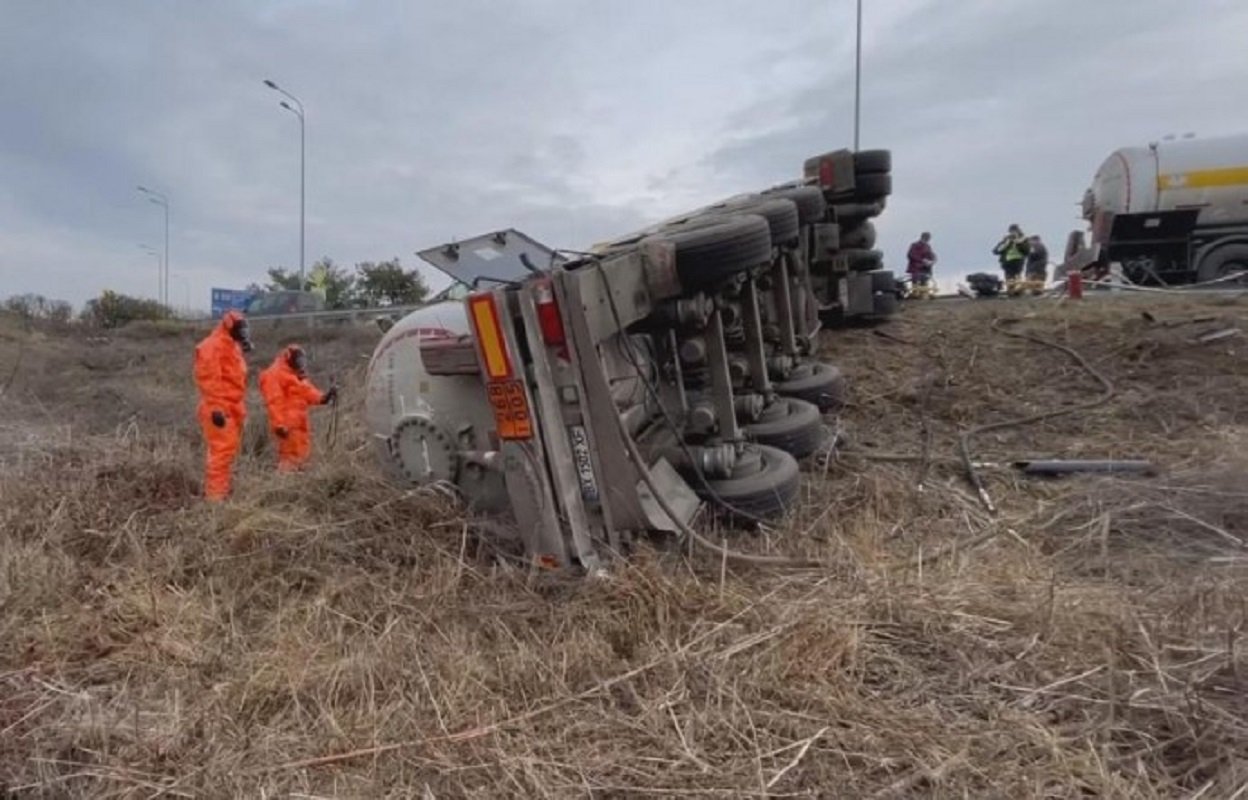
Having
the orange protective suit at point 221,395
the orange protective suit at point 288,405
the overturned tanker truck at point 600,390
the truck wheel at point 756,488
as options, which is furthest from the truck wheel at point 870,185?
the orange protective suit at point 221,395

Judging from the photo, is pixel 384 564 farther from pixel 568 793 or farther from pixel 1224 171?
pixel 1224 171

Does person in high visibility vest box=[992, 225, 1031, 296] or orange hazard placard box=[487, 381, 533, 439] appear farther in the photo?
person in high visibility vest box=[992, 225, 1031, 296]

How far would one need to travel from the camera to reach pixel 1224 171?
14.2 meters

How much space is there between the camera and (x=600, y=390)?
10.4 feet

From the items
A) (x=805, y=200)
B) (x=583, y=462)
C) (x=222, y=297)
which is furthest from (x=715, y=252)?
(x=222, y=297)

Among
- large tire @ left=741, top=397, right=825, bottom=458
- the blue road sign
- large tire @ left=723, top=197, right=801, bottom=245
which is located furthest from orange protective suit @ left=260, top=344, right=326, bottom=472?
the blue road sign

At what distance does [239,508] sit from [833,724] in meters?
2.97

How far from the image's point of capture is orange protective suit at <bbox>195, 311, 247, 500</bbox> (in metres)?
6.22

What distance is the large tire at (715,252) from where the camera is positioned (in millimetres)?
3441

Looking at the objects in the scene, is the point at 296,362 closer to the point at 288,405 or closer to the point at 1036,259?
the point at 288,405

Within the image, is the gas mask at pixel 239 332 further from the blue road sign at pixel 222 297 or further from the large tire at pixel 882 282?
the blue road sign at pixel 222 297

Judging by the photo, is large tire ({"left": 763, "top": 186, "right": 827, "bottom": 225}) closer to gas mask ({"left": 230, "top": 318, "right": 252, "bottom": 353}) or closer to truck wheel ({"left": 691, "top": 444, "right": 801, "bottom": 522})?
truck wheel ({"left": 691, "top": 444, "right": 801, "bottom": 522})

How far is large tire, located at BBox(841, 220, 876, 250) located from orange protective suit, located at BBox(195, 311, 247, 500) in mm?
4810

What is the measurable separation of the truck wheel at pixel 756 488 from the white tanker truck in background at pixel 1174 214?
12987 mm
